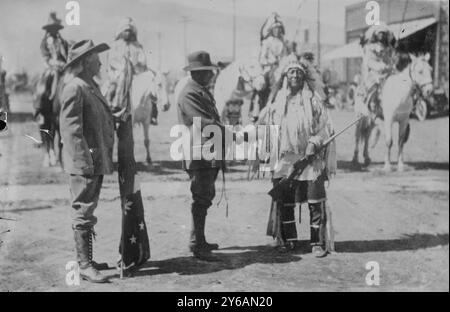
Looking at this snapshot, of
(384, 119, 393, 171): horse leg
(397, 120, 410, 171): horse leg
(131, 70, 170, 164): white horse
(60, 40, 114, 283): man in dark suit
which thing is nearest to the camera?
(60, 40, 114, 283): man in dark suit

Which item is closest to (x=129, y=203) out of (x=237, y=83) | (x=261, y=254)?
(x=261, y=254)

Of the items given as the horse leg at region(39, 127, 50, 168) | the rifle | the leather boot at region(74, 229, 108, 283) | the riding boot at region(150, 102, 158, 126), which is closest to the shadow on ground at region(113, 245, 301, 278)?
the leather boot at region(74, 229, 108, 283)

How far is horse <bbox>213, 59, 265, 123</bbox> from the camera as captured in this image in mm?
7793

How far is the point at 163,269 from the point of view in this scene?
17.9 ft

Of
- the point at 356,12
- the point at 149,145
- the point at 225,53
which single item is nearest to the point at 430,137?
the point at 356,12

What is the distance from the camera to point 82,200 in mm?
5082

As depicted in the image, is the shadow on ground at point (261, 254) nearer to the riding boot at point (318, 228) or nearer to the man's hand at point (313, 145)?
the riding boot at point (318, 228)

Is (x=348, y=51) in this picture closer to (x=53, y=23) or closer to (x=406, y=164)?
(x=406, y=164)

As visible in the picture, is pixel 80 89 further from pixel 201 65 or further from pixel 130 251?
pixel 130 251

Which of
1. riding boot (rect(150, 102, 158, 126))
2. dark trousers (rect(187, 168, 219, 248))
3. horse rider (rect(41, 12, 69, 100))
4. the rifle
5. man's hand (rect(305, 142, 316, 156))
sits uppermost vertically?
horse rider (rect(41, 12, 69, 100))

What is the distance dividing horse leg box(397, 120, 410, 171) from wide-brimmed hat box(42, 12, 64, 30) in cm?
419

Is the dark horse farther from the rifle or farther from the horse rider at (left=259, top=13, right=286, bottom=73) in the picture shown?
the rifle

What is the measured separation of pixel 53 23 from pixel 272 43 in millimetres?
2576

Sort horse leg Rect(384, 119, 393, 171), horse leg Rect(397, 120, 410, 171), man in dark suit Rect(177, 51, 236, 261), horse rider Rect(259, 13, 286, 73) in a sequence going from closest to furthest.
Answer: man in dark suit Rect(177, 51, 236, 261) → horse rider Rect(259, 13, 286, 73) → horse leg Rect(397, 120, 410, 171) → horse leg Rect(384, 119, 393, 171)
